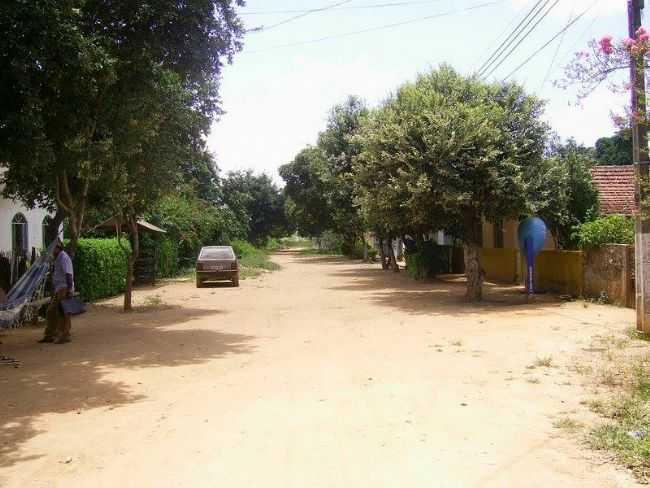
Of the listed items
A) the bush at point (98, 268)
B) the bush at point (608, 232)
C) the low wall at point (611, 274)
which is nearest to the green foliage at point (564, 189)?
the bush at point (608, 232)

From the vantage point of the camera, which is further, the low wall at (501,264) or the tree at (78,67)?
the low wall at (501,264)

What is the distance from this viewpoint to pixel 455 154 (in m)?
16.0

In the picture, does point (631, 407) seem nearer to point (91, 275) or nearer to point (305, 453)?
point (305, 453)

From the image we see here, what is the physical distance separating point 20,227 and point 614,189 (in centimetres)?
1974

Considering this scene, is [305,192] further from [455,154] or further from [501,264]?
[455,154]

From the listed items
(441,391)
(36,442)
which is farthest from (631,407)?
(36,442)

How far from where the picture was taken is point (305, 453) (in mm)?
5254

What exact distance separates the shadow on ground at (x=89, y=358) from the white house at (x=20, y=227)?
4777 mm

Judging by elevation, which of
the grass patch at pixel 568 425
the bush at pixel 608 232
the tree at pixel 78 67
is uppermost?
the tree at pixel 78 67

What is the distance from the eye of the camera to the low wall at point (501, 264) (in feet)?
77.1

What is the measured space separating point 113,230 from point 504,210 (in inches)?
723

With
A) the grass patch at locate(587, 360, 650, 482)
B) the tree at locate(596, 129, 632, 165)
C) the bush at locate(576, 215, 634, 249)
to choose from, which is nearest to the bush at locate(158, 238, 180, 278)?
the bush at locate(576, 215, 634, 249)

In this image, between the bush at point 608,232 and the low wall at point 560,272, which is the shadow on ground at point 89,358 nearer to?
the bush at point 608,232

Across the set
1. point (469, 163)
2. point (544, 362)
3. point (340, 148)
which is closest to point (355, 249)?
point (340, 148)
